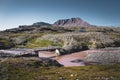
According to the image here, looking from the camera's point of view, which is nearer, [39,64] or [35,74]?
[35,74]

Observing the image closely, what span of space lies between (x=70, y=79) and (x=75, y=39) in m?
67.5

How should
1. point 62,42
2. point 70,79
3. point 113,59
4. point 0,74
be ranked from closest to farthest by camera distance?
point 70,79 → point 0,74 → point 113,59 → point 62,42

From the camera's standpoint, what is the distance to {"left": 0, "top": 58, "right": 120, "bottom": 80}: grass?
1601 inches

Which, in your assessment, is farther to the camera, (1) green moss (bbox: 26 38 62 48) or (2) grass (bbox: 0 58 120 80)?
(1) green moss (bbox: 26 38 62 48)

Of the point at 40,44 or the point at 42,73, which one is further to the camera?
the point at 40,44

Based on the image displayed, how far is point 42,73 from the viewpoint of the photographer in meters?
45.1

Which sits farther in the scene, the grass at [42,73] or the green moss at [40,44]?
the green moss at [40,44]

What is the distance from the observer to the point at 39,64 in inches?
2143

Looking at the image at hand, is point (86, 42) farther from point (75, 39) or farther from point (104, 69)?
point (104, 69)

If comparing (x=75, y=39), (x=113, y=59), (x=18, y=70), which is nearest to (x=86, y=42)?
(x=75, y=39)

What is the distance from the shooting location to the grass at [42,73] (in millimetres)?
40656

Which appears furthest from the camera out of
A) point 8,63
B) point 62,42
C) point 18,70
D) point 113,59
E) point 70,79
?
point 62,42

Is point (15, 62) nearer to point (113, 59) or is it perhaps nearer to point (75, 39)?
point (113, 59)

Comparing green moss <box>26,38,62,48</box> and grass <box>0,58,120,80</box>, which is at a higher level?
grass <box>0,58,120,80</box>
